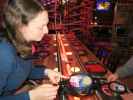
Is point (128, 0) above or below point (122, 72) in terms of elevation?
above

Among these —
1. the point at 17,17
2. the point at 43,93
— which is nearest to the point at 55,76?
the point at 43,93

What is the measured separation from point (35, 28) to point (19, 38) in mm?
113

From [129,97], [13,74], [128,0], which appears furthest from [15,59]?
[128,0]

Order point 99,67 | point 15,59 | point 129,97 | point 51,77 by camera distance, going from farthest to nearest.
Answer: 1. point 99,67
2. point 51,77
3. point 129,97
4. point 15,59

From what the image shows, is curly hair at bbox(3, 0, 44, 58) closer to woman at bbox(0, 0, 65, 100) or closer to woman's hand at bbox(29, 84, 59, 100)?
woman at bbox(0, 0, 65, 100)

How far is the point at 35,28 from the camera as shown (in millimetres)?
1561

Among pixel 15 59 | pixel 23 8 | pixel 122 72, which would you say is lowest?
pixel 122 72

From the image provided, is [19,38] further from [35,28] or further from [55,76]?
[55,76]

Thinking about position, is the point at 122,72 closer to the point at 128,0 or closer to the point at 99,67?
the point at 99,67

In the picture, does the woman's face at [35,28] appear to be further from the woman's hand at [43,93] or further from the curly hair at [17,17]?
the woman's hand at [43,93]

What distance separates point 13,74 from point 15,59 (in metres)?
0.11

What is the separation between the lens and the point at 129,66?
2.68m

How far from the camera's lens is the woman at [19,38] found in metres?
1.47

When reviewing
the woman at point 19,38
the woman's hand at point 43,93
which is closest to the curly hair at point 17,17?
the woman at point 19,38
